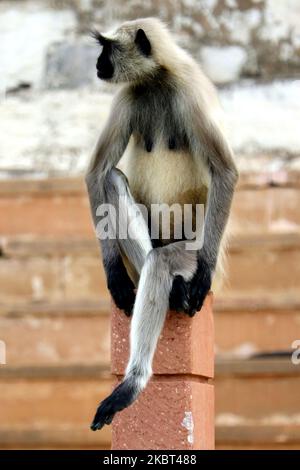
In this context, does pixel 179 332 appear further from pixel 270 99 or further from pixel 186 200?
pixel 270 99

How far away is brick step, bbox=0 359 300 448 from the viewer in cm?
675

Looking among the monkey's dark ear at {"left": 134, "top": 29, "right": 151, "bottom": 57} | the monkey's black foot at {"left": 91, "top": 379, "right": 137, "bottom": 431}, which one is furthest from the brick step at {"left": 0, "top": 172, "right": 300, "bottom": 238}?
the monkey's black foot at {"left": 91, "top": 379, "right": 137, "bottom": 431}

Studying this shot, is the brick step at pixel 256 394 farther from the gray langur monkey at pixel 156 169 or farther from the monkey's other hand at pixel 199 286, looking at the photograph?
the monkey's other hand at pixel 199 286

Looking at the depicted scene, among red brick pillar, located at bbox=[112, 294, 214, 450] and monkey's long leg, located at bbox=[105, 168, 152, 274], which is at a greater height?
monkey's long leg, located at bbox=[105, 168, 152, 274]

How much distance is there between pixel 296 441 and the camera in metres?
6.68

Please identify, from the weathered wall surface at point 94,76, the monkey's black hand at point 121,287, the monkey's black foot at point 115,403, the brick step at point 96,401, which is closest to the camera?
the monkey's black foot at point 115,403

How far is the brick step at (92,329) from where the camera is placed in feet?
23.3

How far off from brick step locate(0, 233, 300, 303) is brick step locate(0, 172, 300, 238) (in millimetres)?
131

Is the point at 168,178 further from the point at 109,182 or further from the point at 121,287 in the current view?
the point at 121,287

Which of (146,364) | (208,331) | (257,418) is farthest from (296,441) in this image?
(146,364)

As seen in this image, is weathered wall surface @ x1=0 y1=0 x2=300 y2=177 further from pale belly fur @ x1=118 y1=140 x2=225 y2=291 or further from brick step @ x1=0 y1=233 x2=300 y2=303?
pale belly fur @ x1=118 y1=140 x2=225 y2=291

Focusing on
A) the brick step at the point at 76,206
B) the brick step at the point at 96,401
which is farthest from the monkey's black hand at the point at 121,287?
the brick step at the point at 76,206

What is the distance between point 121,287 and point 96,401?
2.57m

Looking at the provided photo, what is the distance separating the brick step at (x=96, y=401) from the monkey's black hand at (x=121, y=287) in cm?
232
